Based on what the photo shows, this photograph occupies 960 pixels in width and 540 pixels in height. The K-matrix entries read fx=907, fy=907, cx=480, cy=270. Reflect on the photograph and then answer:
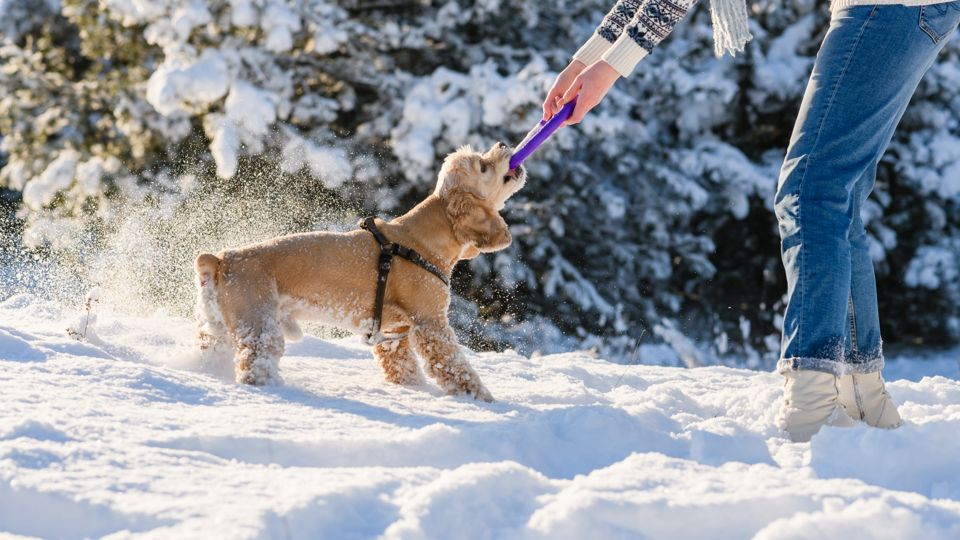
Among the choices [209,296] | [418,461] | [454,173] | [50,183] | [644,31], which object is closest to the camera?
[418,461]

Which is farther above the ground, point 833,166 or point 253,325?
point 833,166

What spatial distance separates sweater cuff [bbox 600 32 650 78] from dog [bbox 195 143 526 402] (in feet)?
3.08

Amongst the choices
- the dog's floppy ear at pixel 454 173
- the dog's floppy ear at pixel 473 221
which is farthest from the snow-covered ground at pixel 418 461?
the dog's floppy ear at pixel 454 173

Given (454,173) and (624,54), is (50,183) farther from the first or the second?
(624,54)

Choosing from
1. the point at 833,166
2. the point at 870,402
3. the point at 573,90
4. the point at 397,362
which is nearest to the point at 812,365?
the point at 870,402

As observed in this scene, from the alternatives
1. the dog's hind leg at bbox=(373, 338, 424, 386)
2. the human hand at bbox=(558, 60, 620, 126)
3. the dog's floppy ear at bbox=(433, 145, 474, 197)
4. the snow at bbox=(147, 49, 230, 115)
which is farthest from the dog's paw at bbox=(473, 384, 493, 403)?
the snow at bbox=(147, 49, 230, 115)

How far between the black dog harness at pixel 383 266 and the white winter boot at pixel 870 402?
5.52ft

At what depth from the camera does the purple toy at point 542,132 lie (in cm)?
341

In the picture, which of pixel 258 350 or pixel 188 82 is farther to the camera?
pixel 188 82

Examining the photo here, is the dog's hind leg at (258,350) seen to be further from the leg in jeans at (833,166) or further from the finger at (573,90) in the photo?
the leg in jeans at (833,166)

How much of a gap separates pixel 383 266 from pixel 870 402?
188 centimetres

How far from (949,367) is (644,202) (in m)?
3.44

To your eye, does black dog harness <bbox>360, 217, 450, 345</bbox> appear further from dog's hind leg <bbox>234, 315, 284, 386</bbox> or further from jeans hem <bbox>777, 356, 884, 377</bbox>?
jeans hem <bbox>777, 356, 884, 377</bbox>

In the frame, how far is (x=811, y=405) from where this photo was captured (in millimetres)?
2805
